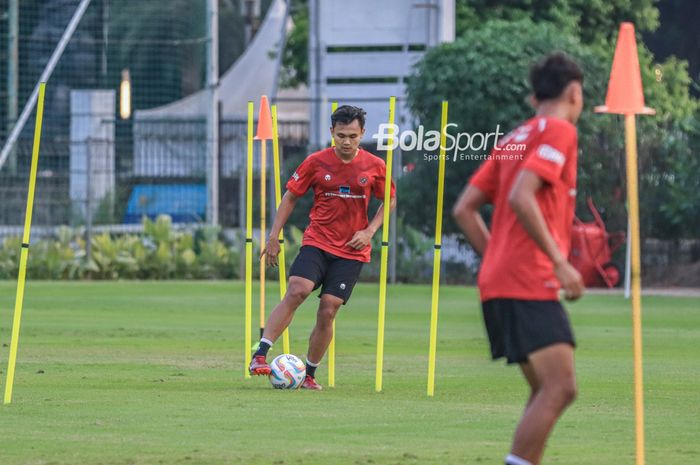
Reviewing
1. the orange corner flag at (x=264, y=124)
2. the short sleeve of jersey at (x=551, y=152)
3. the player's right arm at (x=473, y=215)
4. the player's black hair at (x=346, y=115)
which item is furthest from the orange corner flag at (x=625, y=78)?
the orange corner flag at (x=264, y=124)

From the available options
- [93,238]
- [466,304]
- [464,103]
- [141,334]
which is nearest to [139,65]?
[93,238]

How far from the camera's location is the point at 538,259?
23.6 feet

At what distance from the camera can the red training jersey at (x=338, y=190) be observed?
12.4m

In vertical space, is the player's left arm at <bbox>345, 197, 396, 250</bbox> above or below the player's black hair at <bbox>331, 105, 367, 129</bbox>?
below

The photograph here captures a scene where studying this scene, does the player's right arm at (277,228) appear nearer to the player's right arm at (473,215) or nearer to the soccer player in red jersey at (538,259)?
the player's right arm at (473,215)

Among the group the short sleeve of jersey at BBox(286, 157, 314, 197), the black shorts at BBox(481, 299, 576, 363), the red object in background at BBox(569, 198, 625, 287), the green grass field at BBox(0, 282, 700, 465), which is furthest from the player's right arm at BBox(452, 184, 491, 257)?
the red object in background at BBox(569, 198, 625, 287)

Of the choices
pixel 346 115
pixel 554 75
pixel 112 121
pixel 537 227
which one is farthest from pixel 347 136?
pixel 112 121

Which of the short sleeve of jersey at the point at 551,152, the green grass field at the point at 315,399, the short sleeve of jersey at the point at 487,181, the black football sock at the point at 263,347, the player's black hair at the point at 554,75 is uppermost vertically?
the player's black hair at the point at 554,75

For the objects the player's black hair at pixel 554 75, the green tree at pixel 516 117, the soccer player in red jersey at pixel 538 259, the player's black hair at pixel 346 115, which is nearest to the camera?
the soccer player in red jersey at pixel 538 259

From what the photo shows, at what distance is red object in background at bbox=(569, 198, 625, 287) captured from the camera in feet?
87.4

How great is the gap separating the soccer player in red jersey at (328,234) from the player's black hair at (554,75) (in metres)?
4.96

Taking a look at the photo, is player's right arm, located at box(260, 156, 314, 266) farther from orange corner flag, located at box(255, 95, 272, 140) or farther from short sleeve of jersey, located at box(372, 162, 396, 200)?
orange corner flag, located at box(255, 95, 272, 140)

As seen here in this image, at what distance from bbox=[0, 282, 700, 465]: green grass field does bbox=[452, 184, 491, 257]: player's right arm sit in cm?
167

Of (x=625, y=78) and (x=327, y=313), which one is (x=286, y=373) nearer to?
(x=327, y=313)
